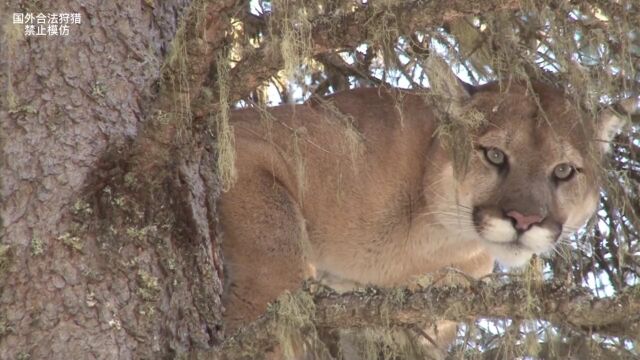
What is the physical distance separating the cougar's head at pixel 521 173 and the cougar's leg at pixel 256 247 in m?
1.10

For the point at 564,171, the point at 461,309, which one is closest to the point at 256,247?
the point at 461,309

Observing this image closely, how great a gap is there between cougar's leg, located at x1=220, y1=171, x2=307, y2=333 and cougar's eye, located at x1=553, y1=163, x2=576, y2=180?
1.68 meters

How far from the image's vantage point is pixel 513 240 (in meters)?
5.40

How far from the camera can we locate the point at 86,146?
3.78m

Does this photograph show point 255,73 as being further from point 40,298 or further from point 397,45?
point 40,298

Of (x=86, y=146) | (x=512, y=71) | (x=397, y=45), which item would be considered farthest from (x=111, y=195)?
(x=512, y=71)

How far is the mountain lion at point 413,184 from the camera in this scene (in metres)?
5.20

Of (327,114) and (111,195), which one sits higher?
(327,114)

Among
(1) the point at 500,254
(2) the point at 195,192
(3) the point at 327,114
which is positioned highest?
(3) the point at 327,114

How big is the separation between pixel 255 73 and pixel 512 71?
1.05 meters

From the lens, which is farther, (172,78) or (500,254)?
(500,254)

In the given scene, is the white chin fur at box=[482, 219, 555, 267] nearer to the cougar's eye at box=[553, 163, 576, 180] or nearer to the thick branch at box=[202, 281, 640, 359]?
the cougar's eye at box=[553, 163, 576, 180]

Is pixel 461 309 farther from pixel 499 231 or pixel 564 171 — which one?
pixel 564 171

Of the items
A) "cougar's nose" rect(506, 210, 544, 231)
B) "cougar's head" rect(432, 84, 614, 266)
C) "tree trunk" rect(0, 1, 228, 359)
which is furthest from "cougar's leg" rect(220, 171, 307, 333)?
"cougar's nose" rect(506, 210, 544, 231)
